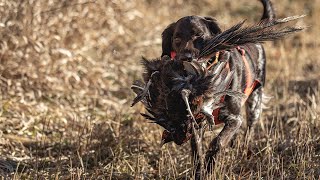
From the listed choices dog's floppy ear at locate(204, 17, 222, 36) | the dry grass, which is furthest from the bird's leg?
dog's floppy ear at locate(204, 17, 222, 36)

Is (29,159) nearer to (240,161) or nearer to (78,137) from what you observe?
(78,137)

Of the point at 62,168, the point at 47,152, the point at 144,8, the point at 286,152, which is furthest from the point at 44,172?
the point at 144,8

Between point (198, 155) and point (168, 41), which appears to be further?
point (168, 41)

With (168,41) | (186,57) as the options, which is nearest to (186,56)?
(186,57)

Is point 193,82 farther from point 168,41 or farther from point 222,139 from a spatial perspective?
point 168,41

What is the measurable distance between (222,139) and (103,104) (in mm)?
2475

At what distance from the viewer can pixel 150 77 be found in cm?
356

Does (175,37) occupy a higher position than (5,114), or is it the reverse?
(175,37)

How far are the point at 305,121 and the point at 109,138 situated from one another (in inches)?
64.1

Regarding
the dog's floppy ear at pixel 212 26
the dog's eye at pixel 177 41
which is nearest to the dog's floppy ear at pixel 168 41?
the dog's eye at pixel 177 41

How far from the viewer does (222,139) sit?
4.14 metres

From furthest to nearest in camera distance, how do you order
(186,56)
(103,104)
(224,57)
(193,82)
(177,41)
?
(103,104) < (177,41) < (224,57) < (186,56) < (193,82)

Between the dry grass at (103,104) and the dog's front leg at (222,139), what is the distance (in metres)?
0.10

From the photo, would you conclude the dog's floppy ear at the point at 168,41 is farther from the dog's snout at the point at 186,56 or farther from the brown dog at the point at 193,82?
the dog's snout at the point at 186,56
